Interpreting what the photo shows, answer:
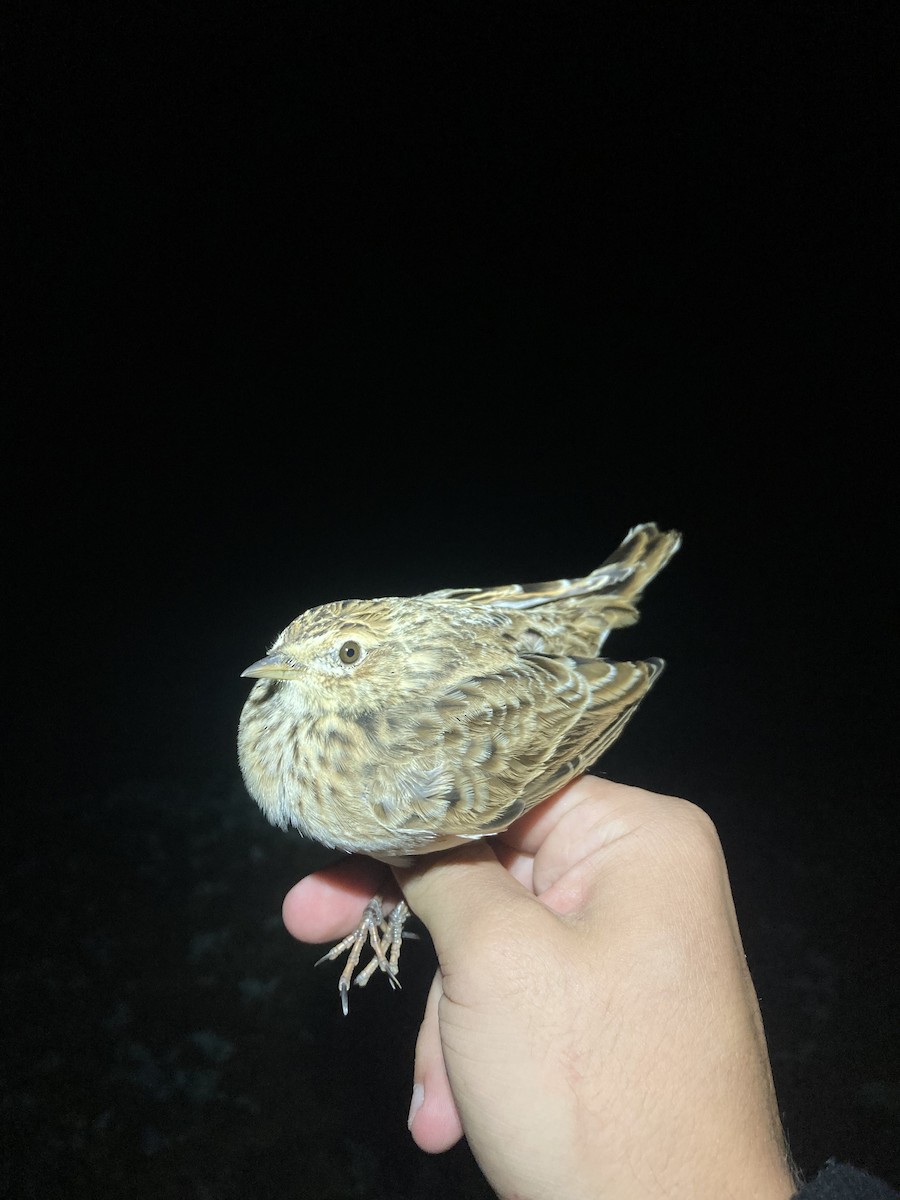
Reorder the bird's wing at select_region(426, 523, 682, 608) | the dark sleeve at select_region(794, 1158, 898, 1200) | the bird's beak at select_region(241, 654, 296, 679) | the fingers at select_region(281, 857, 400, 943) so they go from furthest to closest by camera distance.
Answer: the bird's wing at select_region(426, 523, 682, 608)
the fingers at select_region(281, 857, 400, 943)
the bird's beak at select_region(241, 654, 296, 679)
the dark sleeve at select_region(794, 1158, 898, 1200)

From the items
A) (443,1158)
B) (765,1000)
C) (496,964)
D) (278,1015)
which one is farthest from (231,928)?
(765,1000)

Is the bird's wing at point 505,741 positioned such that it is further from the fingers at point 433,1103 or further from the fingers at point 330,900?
the fingers at point 330,900

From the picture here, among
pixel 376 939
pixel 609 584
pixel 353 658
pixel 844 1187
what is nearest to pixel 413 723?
pixel 353 658

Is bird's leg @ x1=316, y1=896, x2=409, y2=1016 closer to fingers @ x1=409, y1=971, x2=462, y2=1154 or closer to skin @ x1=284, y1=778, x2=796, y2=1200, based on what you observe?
fingers @ x1=409, y1=971, x2=462, y2=1154

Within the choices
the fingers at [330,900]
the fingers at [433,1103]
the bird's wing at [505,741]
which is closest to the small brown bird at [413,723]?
the bird's wing at [505,741]

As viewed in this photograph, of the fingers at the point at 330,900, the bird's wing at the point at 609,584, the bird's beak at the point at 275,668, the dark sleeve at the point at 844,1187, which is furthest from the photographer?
the bird's wing at the point at 609,584

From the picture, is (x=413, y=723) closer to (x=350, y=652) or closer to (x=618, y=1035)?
(x=350, y=652)

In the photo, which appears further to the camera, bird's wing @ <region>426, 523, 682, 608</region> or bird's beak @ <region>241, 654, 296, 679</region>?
bird's wing @ <region>426, 523, 682, 608</region>

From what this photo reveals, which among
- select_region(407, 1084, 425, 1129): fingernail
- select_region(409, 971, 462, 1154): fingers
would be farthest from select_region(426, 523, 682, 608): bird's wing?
select_region(407, 1084, 425, 1129): fingernail
